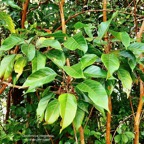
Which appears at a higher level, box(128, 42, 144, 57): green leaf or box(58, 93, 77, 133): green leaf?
box(128, 42, 144, 57): green leaf

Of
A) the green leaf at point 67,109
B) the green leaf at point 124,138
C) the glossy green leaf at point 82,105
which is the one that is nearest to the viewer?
the green leaf at point 67,109

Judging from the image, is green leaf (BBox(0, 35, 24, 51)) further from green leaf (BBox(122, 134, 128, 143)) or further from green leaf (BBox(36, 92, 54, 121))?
green leaf (BBox(122, 134, 128, 143))

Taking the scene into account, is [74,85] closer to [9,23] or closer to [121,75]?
[121,75]

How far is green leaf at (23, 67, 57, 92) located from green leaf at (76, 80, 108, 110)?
73 mm

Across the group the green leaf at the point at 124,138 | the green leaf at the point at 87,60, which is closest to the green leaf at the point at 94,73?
the green leaf at the point at 87,60

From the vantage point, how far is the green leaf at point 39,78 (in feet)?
1.91

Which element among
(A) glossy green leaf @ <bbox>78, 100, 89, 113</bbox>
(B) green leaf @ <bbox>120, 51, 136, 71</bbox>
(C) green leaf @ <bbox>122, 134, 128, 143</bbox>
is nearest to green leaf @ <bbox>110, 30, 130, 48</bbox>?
(B) green leaf @ <bbox>120, 51, 136, 71</bbox>

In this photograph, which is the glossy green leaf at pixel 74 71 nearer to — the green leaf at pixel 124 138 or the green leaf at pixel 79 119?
the green leaf at pixel 79 119

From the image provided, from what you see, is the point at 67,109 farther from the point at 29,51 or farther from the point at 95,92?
the point at 29,51

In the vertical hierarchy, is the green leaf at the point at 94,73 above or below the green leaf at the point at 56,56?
below

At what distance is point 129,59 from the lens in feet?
2.19

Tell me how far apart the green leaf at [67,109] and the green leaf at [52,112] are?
5cm

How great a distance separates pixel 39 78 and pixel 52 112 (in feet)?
0.27

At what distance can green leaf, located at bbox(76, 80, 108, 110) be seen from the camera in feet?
1.80
